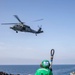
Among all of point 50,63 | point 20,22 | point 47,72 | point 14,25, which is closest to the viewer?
point 47,72

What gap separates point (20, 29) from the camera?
5753 cm

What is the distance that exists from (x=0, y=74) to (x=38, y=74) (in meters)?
52.4

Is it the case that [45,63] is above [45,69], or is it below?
above

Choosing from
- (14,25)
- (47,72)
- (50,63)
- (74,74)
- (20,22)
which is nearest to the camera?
(47,72)

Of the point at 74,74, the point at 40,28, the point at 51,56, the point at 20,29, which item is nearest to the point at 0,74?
the point at 20,29

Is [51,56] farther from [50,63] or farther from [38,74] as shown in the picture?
[38,74]

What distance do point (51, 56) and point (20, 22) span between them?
183 feet

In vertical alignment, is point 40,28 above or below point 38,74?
above

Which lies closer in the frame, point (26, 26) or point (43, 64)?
point (43, 64)

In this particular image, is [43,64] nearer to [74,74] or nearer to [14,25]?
[14,25]

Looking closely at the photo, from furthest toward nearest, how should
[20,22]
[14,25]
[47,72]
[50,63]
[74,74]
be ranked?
[74,74], [20,22], [14,25], [50,63], [47,72]

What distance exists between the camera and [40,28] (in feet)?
219

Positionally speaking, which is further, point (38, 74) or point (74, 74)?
point (74, 74)

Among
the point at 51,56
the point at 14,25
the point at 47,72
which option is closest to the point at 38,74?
the point at 47,72
